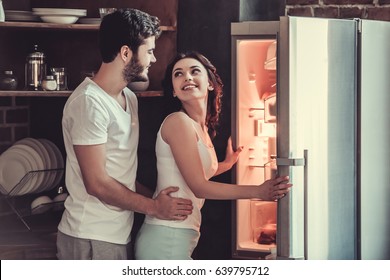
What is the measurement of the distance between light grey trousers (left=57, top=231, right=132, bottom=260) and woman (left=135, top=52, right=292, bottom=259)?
2.4 inches

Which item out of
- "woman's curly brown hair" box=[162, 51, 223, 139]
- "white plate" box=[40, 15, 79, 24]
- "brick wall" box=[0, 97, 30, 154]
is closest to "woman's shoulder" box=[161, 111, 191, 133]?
"woman's curly brown hair" box=[162, 51, 223, 139]

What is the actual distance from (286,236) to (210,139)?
1.45 ft

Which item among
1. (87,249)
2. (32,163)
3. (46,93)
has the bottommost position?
(87,249)

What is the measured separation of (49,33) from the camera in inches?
112

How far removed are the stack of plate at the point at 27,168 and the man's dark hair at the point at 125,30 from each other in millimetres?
499

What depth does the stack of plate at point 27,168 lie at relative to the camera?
9.01 feet

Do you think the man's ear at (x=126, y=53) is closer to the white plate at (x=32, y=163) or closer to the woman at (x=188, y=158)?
the woman at (x=188, y=158)

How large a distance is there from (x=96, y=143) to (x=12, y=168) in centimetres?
55

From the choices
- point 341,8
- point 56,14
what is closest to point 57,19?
point 56,14

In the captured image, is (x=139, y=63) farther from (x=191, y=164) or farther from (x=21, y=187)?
(x=21, y=187)

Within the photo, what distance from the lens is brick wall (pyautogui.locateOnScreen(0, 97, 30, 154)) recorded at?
2848 mm

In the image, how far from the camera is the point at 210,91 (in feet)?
8.41

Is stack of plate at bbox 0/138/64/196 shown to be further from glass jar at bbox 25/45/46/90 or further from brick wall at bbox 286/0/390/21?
brick wall at bbox 286/0/390/21
